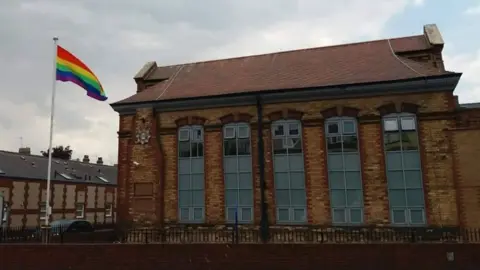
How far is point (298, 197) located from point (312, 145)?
2.40 meters

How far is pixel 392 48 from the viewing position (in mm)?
20266

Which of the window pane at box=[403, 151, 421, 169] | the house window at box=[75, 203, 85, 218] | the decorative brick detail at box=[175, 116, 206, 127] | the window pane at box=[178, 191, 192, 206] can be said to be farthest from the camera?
the house window at box=[75, 203, 85, 218]

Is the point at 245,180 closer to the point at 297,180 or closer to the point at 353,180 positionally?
the point at 297,180

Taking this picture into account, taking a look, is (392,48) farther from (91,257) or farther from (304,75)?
(91,257)

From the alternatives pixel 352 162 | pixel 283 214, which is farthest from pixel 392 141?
pixel 283 214

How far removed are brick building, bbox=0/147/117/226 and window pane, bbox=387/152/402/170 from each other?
32.3 meters

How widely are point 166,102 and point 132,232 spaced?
6381 mm

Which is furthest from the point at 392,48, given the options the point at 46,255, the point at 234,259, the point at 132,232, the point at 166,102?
the point at 46,255

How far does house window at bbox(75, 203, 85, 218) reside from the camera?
43375mm

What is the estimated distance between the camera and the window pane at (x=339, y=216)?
16500mm

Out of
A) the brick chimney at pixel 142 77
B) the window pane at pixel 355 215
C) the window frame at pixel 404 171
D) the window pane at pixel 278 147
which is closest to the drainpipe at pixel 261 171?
the window pane at pixel 278 147

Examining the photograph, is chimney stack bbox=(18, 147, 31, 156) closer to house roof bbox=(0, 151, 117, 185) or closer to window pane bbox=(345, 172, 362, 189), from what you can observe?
house roof bbox=(0, 151, 117, 185)

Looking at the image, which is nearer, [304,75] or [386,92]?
[386,92]

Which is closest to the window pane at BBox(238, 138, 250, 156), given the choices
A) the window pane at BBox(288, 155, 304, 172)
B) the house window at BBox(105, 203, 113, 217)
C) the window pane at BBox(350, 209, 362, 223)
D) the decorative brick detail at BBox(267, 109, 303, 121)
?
the decorative brick detail at BBox(267, 109, 303, 121)
